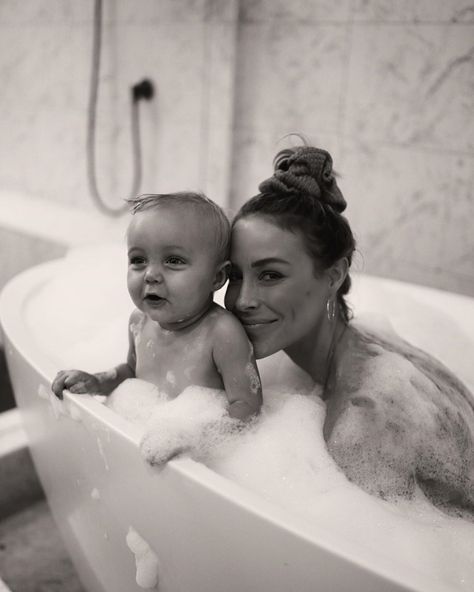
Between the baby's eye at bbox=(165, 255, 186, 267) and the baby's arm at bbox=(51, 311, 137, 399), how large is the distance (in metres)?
0.24

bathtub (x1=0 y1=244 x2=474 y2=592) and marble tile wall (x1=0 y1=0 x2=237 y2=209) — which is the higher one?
marble tile wall (x1=0 y1=0 x2=237 y2=209)

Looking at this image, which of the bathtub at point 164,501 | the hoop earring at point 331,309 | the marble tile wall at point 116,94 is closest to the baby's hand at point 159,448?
the bathtub at point 164,501

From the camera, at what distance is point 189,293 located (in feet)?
3.38

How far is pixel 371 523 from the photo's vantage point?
813 millimetres

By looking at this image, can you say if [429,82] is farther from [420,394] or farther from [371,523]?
[371,523]

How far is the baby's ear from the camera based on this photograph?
1053 millimetres

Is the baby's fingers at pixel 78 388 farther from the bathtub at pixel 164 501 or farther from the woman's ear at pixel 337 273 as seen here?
the woman's ear at pixel 337 273

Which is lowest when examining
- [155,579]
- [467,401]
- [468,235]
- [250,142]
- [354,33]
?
[155,579]

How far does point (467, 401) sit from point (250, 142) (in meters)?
1.31

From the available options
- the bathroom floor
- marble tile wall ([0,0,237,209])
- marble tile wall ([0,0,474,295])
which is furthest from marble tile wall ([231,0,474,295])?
the bathroom floor

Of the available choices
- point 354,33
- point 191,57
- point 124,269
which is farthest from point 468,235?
point 191,57

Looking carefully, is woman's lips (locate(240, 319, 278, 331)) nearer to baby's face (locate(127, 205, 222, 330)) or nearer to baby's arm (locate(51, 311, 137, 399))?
baby's face (locate(127, 205, 222, 330))

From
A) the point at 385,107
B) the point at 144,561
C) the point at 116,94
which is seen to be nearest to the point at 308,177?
the point at 144,561

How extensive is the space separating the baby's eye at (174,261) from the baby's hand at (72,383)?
241 millimetres
